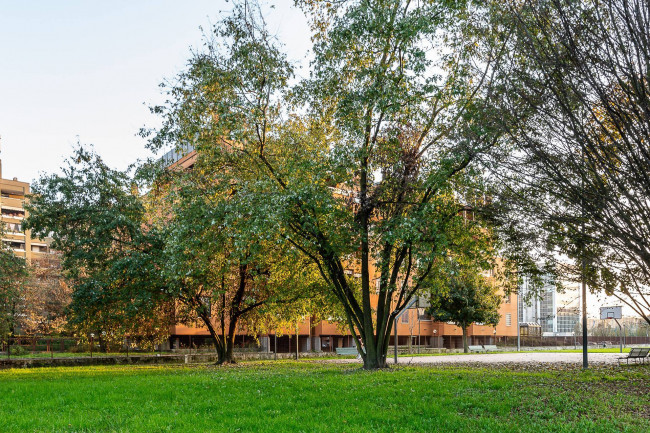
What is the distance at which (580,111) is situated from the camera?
38.7ft

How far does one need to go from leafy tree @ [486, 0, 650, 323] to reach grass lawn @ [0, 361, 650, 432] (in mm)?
3258

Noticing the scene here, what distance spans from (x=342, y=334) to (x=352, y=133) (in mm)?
21789

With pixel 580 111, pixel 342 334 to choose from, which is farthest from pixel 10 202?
pixel 580 111

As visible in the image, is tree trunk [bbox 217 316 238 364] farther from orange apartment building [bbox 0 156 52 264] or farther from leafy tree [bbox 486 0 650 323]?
orange apartment building [bbox 0 156 52 264]

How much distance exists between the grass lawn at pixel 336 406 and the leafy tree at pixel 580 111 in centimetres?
326

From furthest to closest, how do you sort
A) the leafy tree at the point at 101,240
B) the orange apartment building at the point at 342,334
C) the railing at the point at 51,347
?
the orange apartment building at the point at 342,334, the railing at the point at 51,347, the leafy tree at the point at 101,240

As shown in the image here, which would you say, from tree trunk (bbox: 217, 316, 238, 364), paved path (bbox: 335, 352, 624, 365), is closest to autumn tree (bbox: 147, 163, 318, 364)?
tree trunk (bbox: 217, 316, 238, 364)

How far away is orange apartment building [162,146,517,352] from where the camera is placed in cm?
4491

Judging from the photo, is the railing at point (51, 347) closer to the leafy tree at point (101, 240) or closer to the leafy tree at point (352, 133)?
the leafy tree at point (101, 240)

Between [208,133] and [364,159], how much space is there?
560cm

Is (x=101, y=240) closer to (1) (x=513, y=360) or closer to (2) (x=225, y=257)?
(2) (x=225, y=257)

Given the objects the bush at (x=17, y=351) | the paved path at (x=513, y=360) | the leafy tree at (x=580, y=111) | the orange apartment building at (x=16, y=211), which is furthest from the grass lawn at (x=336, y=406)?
the orange apartment building at (x=16, y=211)

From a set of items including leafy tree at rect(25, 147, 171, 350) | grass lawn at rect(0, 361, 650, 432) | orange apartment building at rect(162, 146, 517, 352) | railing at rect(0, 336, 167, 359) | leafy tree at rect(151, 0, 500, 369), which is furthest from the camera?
orange apartment building at rect(162, 146, 517, 352)

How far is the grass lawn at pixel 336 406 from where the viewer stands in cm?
927
